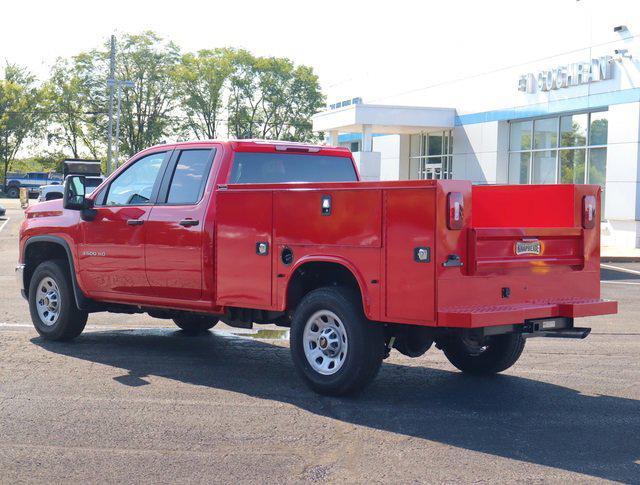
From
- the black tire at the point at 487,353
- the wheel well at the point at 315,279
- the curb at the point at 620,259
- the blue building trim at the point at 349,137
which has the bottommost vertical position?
the curb at the point at 620,259

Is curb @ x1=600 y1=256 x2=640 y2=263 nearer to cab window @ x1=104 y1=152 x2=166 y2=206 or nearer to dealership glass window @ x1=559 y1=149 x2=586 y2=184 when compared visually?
dealership glass window @ x1=559 y1=149 x2=586 y2=184

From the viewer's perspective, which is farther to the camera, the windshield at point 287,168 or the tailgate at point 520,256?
the windshield at point 287,168

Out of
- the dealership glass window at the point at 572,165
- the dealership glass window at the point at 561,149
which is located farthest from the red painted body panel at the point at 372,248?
the dealership glass window at the point at 572,165

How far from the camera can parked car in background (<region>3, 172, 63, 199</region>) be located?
76000 mm

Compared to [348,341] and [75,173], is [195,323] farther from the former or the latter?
[75,173]

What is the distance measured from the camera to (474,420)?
6.75 metres

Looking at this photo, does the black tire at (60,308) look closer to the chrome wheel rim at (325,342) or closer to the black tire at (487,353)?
the chrome wheel rim at (325,342)

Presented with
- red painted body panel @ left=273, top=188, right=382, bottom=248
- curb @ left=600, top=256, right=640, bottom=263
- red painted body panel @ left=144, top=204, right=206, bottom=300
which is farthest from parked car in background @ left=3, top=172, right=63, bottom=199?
red painted body panel @ left=273, top=188, right=382, bottom=248

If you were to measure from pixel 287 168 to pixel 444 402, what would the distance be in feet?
9.90

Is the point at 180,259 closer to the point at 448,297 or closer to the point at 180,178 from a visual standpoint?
the point at 180,178

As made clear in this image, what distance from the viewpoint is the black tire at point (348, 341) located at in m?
7.13

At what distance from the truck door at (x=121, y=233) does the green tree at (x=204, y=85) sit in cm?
6443

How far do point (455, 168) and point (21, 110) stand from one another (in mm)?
52761

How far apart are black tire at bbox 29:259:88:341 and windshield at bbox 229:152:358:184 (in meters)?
2.51
